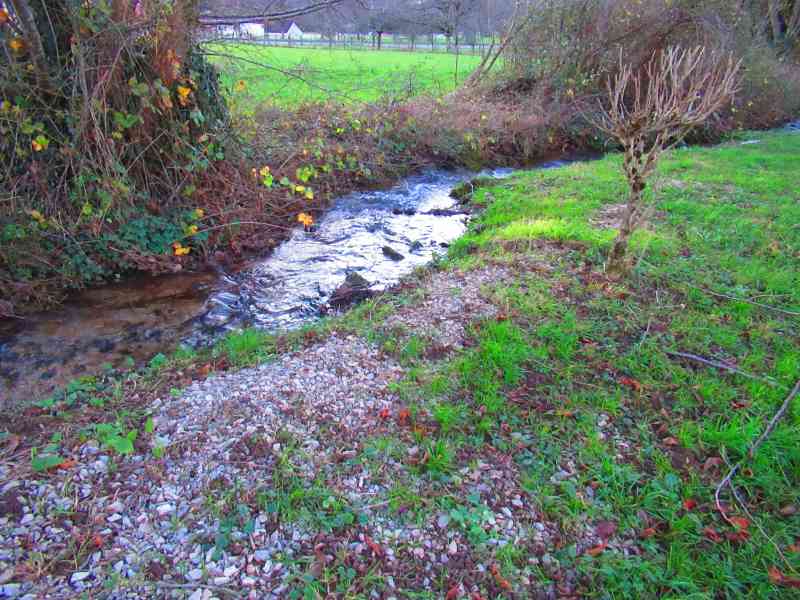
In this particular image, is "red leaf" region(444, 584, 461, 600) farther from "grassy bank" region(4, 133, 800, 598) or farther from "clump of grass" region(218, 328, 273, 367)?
"clump of grass" region(218, 328, 273, 367)

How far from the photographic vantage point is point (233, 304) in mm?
7242

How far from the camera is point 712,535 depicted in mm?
3355

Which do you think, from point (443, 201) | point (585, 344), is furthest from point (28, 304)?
point (443, 201)

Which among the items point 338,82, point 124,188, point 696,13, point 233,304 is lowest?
point 233,304

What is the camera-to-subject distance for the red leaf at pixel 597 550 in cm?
328

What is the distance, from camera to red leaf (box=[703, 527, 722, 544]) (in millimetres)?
3328

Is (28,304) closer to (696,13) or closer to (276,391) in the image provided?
(276,391)

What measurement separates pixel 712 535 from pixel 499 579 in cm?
152

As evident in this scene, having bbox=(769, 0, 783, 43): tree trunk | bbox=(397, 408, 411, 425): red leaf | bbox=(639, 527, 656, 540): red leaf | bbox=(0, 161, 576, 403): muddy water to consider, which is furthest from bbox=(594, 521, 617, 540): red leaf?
bbox=(769, 0, 783, 43): tree trunk

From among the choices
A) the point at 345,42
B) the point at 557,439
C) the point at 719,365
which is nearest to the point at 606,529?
the point at 557,439

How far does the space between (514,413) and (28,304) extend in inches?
255

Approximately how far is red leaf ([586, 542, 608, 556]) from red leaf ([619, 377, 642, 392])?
1.76m

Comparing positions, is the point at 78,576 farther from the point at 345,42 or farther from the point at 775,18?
the point at 775,18

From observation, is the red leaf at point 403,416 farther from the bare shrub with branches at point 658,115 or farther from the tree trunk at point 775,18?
the tree trunk at point 775,18
